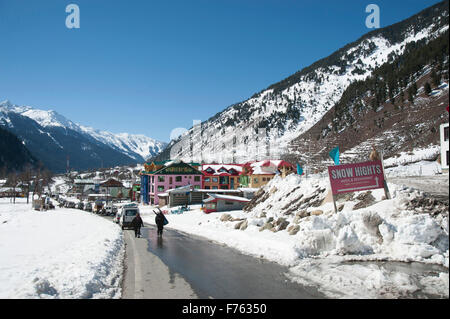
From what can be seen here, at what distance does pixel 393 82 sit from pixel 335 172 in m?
7.23

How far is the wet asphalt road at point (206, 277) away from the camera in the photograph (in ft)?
25.9

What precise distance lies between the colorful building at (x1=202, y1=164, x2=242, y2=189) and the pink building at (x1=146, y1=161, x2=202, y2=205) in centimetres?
341

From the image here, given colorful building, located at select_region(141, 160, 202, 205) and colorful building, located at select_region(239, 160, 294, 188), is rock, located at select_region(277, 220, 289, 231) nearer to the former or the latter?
colorful building, located at select_region(239, 160, 294, 188)

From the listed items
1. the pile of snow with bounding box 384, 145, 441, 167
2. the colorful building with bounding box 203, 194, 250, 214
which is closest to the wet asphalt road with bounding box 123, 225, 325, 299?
the pile of snow with bounding box 384, 145, 441, 167

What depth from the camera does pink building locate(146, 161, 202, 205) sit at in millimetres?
75875

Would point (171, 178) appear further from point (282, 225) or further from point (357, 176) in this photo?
point (357, 176)

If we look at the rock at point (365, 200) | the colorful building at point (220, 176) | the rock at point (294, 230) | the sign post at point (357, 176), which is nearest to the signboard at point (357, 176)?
the sign post at point (357, 176)

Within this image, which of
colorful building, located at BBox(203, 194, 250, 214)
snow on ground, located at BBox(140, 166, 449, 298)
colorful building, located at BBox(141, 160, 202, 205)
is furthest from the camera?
colorful building, located at BBox(141, 160, 202, 205)

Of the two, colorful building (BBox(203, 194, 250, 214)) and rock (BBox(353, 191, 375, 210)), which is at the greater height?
rock (BBox(353, 191, 375, 210))

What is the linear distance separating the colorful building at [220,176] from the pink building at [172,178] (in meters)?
3.41

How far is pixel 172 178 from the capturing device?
251 ft

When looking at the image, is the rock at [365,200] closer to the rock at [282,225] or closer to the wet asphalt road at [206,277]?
the rock at [282,225]

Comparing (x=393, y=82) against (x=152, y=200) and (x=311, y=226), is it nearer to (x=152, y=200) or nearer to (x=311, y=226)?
(x=311, y=226)

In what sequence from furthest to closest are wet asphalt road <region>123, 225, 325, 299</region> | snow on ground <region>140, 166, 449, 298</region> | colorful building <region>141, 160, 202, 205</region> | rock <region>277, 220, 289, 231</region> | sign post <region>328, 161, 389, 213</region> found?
colorful building <region>141, 160, 202, 205</region> < rock <region>277, 220, 289, 231</region> < sign post <region>328, 161, 389, 213</region> < snow on ground <region>140, 166, 449, 298</region> < wet asphalt road <region>123, 225, 325, 299</region>
